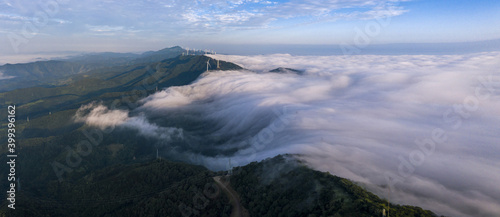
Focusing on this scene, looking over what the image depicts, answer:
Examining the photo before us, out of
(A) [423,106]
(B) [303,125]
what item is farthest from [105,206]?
(A) [423,106]

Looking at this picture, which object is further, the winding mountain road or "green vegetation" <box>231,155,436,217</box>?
the winding mountain road

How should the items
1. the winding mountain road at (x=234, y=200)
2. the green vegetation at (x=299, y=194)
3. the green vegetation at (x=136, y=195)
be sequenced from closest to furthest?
the green vegetation at (x=299, y=194) → the winding mountain road at (x=234, y=200) → the green vegetation at (x=136, y=195)

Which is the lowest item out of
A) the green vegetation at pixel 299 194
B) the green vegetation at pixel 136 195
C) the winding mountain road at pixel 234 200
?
the green vegetation at pixel 136 195

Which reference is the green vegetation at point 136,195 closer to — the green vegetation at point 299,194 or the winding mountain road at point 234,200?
the winding mountain road at point 234,200

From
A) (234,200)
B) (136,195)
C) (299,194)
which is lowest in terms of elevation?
(136,195)

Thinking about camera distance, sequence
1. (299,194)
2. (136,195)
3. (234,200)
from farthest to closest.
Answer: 1. (136,195)
2. (234,200)
3. (299,194)

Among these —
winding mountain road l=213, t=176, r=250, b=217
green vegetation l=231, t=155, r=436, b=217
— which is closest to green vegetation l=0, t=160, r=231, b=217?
winding mountain road l=213, t=176, r=250, b=217

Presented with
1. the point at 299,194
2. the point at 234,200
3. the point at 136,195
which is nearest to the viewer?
the point at 299,194

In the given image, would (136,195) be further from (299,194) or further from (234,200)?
(299,194)

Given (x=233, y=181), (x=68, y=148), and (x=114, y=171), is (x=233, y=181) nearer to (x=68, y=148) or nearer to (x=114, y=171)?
(x=114, y=171)

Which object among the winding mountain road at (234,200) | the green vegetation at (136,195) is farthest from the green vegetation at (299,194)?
the green vegetation at (136,195)

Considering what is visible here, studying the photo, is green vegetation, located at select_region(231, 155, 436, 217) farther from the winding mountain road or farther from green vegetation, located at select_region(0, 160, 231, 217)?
green vegetation, located at select_region(0, 160, 231, 217)

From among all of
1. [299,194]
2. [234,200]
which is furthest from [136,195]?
[299,194]
